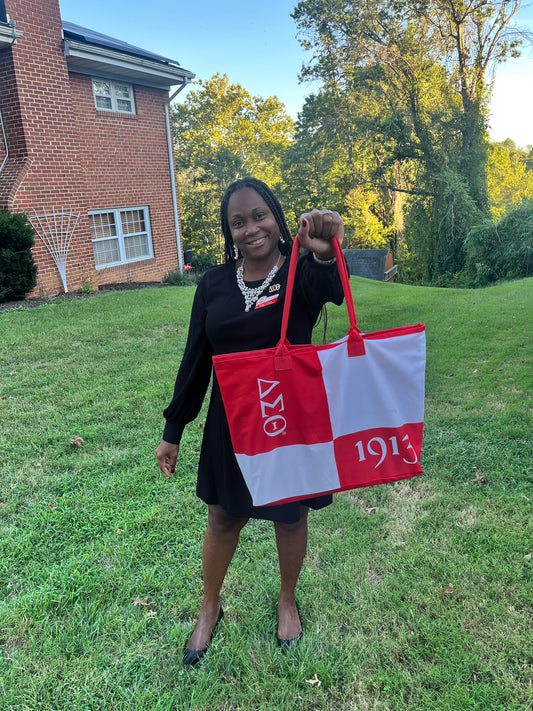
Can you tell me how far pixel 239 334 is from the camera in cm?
178

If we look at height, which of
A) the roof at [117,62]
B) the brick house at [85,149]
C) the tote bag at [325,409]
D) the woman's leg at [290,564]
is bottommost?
the woman's leg at [290,564]

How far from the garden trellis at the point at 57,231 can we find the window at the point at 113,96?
3416mm

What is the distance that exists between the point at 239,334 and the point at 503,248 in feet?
62.7

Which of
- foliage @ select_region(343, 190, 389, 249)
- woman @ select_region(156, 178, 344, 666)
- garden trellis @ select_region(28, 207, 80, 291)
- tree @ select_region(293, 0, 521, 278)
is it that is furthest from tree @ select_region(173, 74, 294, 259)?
woman @ select_region(156, 178, 344, 666)

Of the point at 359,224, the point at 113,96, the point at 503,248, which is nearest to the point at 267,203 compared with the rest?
the point at 113,96

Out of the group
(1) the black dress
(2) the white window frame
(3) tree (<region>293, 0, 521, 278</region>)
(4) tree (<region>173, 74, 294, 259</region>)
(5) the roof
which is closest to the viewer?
(1) the black dress

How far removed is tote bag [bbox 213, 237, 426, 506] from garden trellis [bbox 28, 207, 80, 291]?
10.0 meters

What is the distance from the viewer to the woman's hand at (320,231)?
147 cm

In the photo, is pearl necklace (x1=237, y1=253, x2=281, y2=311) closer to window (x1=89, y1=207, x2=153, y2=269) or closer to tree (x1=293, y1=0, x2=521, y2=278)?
window (x1=89, y1=207, x2=153, y2=269)

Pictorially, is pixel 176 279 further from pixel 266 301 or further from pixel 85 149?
pixel 266 301

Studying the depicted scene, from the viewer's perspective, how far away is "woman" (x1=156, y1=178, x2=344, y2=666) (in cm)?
173

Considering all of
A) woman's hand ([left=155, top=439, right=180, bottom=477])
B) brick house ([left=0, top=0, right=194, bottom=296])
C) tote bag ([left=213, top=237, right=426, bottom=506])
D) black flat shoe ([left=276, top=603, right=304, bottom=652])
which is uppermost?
brick house ([left=0, top=0, right=194, bottom=296])

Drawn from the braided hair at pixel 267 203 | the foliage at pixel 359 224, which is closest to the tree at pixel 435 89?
the foliage at pixel 359 224

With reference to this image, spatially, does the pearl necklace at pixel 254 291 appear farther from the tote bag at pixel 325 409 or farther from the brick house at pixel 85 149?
the brick house at pixel 85 149
